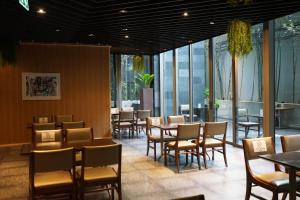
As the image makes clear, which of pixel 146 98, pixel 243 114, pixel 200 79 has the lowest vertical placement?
pixel 243 114

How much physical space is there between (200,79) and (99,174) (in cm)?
651

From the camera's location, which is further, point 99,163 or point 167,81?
point 167,81

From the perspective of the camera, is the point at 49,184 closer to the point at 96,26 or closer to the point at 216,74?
the point at 96,26

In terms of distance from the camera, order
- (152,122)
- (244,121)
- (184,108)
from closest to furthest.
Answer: (152,122), (244,121), (184,108)

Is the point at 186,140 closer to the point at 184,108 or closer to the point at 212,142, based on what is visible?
the point at 212,142

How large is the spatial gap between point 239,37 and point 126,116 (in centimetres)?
489

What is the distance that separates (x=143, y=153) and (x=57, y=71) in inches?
143

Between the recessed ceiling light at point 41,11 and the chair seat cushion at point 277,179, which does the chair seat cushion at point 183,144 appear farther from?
the recessed ceiling light at point 41,11

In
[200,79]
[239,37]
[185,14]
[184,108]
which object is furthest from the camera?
[184,108]

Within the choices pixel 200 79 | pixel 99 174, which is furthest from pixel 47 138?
pixel 200 79

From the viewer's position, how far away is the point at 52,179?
363cm

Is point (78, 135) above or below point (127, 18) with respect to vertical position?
below

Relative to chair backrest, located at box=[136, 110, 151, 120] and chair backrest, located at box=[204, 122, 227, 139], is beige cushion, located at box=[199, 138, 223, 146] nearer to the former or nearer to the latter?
chair backrest, located at box=[204, 122, 227, 139]

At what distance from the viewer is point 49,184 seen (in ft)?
11.5
